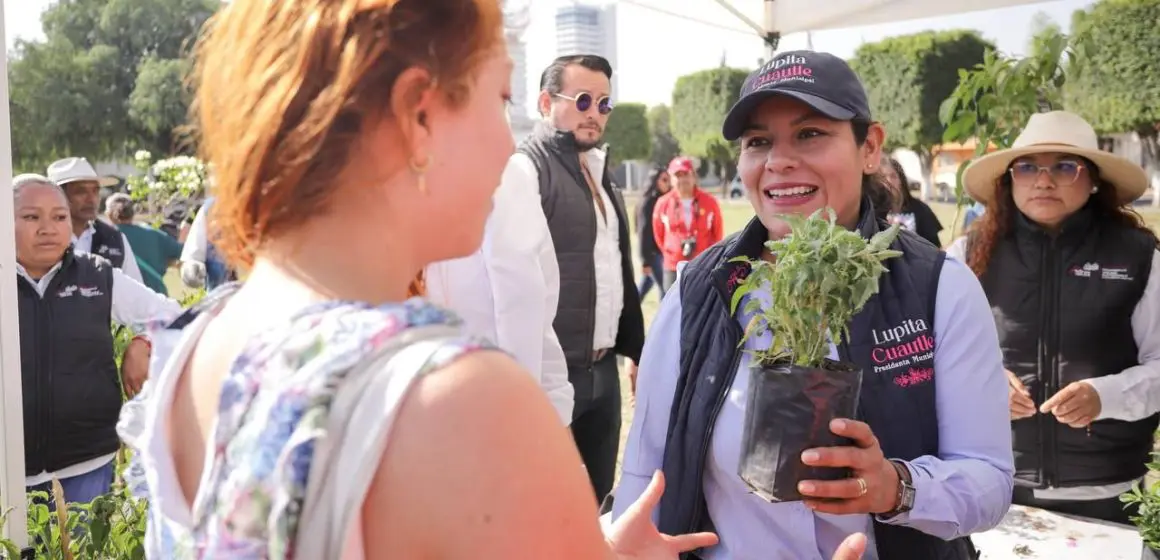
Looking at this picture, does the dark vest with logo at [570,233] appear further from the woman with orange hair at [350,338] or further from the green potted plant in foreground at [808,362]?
the woman with orange hair at [350,338]

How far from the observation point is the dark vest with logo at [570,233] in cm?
416

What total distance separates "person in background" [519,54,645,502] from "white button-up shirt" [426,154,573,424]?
0.69m

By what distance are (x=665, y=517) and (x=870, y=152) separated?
2.98 ft

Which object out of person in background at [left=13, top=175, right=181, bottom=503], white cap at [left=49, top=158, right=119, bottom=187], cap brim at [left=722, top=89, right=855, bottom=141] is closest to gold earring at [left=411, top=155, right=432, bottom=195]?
cap brim at [left=722, top=89, right=855, bottom=141]

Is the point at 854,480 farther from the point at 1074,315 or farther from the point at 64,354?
the point at 64,354

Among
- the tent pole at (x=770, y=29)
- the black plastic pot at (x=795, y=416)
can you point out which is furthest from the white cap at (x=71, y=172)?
the black plastic pot at (x=795, y=416)

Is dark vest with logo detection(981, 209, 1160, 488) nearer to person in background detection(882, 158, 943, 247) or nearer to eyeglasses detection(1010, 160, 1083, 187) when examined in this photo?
eyeglasses detection(1010, 160, 1083, 187)

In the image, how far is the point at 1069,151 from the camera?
3.18 metres

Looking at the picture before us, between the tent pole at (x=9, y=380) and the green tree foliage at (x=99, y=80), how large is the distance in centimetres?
3431

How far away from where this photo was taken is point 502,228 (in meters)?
3.30

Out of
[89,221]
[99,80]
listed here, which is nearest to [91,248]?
[89,221]

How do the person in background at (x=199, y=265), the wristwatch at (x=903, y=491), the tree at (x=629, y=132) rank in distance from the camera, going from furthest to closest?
1. the tree at (x=629, y=132)
2. the person in background at (x=199, y=265)
3. the wristwatch at (x=903, y=491)

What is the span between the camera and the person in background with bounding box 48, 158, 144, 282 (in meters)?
5.82

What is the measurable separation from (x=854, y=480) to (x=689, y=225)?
335 inches
